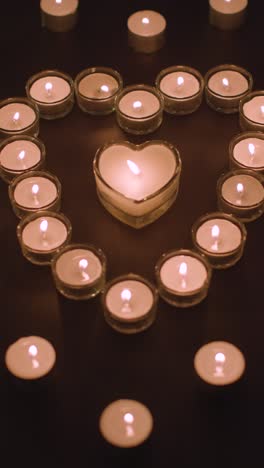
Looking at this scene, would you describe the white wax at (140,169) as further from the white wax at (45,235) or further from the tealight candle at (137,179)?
the white wax at (45,235)

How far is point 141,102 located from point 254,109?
0.31 m

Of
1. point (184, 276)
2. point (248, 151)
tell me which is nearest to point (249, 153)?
point (248, 151)

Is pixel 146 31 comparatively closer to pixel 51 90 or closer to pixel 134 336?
pixel 51 90

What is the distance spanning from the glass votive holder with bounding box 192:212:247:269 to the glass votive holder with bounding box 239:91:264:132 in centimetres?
32

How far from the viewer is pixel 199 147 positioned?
7.75ft

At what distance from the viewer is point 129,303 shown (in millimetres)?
2006

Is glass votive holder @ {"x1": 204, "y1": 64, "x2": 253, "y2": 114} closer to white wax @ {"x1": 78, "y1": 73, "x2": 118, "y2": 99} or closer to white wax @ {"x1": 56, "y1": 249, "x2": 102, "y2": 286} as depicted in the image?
white wax @ {"x1": 78, "y1": 73, "x2": 118, "y2": 99}

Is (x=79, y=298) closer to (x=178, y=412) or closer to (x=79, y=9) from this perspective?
(x=178, y=412)

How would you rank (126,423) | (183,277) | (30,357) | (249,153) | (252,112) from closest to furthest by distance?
(126,423) → (30,357) → (183,277) → (249,153) → (252,112)

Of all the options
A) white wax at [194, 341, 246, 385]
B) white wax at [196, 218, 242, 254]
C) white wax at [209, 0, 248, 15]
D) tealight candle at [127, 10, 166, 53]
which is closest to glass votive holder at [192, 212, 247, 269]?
white wax at [196, 218, 242, 254]

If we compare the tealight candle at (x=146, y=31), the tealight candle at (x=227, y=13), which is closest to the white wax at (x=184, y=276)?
the tealight candle at (x=146, y=31)

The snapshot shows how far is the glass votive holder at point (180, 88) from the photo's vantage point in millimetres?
2416

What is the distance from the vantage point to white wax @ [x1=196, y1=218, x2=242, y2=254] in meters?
2.12

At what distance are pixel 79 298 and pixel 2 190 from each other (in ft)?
1.38
